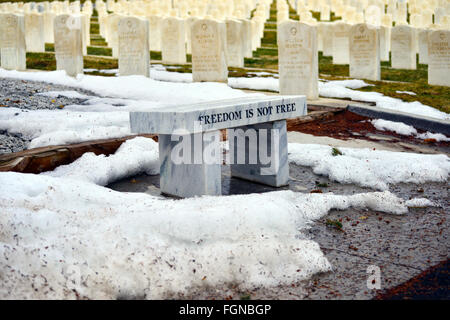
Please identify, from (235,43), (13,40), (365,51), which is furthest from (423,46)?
(13,40)

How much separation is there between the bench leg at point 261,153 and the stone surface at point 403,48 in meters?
12.1

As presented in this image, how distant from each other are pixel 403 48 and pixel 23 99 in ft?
38.1

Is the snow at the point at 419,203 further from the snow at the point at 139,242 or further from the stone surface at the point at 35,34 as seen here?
the stone surface at the point at 35,34

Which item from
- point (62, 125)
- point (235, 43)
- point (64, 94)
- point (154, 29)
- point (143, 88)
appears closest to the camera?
point (62, 125)

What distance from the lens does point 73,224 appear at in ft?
12.8

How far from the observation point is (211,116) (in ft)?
16.4

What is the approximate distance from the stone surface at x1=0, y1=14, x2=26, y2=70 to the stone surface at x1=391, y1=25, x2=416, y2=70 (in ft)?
34.0

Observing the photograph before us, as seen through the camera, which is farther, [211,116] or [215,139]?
[215,139]

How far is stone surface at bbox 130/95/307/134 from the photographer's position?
4816 mm

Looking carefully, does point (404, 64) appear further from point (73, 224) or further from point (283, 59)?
point (73, 224)

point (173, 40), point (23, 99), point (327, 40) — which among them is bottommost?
point (23, 99)

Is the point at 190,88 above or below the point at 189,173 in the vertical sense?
above

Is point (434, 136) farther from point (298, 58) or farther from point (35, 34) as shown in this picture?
point (35, 34)
